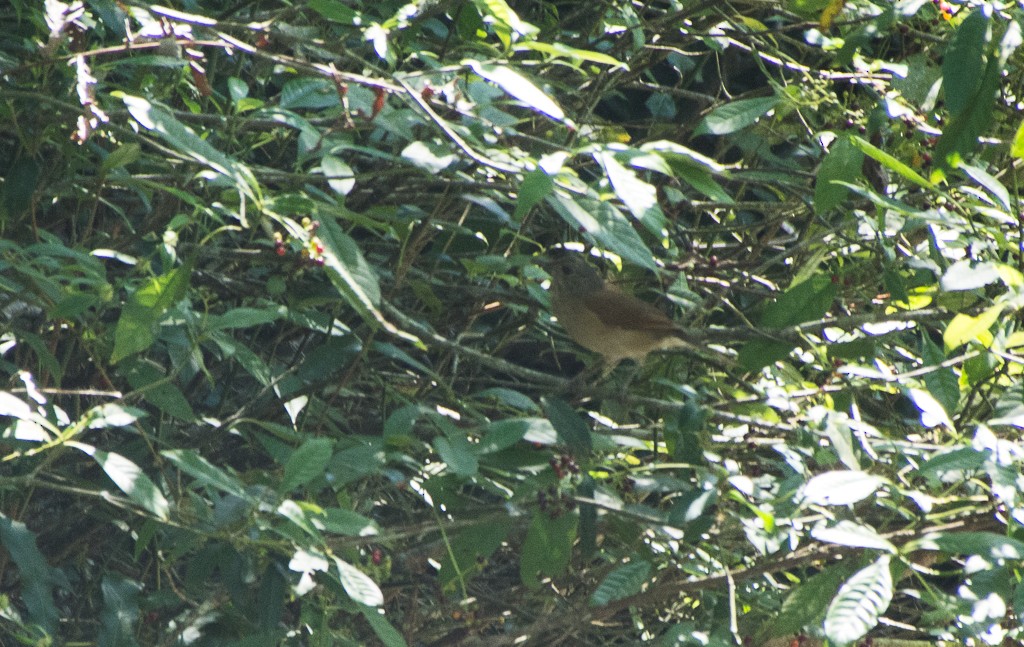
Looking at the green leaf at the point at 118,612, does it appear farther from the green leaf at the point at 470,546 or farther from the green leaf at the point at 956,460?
the green leaf at the point at 956,460

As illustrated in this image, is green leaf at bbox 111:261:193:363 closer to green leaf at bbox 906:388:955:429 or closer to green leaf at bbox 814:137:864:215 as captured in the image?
green leaf at bbox 814:137:864:215

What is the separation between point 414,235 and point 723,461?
1.09 meters

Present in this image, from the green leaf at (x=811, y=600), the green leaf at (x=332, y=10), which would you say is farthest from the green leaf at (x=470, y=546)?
the green leaf at (x=332, y=10)

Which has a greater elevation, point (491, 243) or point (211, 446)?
point (491, 243)

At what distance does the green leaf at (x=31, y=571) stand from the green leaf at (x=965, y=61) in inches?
88.1

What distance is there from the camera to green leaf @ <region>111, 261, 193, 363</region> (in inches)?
95.0

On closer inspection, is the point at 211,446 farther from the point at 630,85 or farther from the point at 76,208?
the point at 630,85

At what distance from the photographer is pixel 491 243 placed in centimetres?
393

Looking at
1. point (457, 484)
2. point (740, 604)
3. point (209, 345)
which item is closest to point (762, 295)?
point (740, 604)

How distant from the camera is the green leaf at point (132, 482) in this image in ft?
8.11

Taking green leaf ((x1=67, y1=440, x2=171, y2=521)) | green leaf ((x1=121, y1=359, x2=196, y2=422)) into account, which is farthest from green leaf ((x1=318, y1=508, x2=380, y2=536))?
green leaf ((x1=121, y1=359, x2=196, y2=422))

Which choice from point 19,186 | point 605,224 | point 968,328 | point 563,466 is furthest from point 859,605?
point 19,186

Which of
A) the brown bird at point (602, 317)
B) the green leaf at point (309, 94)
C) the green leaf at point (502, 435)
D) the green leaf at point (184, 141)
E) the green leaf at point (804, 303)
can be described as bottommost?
the brown bird at point (602, 317)

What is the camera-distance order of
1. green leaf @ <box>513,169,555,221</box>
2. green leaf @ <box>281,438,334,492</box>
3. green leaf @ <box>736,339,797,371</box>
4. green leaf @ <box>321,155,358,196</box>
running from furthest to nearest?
green leaf @ <box>736,339,797,371</box>, green leaf @ <box>321,155,358,196</box>, green leaf @ <box>281,438,334,492</box>, green leaf @ <box>513,169,555,221</box>
